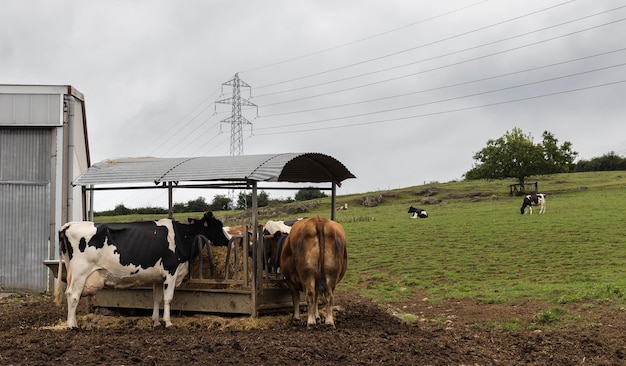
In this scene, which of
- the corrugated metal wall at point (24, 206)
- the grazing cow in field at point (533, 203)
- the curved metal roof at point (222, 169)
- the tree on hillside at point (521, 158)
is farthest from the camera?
the tree on hillside at point (521, 158)

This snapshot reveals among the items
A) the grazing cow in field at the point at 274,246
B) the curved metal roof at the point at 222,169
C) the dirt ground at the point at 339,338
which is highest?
the curved metal roof at the point at 222,169

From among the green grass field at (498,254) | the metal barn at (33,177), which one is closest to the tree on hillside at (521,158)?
the green grass field at (498,254)

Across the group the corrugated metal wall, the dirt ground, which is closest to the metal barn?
the corrugated metal wall

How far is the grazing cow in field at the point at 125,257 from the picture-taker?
39.0ft

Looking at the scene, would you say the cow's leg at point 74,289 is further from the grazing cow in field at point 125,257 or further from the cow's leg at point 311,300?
the cow's leg at point 311,300

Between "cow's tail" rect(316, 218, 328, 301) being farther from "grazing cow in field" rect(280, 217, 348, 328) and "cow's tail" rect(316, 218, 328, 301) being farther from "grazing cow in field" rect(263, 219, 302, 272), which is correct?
"grazing cow in field" rect(263, 219, 302, 272)

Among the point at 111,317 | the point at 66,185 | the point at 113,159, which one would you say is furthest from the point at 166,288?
the point at 66,185

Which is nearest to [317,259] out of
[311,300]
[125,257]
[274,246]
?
[311,300]

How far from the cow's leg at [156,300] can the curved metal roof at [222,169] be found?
1892 mm

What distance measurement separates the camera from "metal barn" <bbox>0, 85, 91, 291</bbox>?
18703 mm

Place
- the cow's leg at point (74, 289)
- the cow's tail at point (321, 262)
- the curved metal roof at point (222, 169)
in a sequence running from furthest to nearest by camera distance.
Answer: the curved metal roof at point (222, 169)
the cow's leg at point (74, 289)
the cow's tail at point (321, 262)

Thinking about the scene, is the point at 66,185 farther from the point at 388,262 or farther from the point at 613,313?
the point at 613,313

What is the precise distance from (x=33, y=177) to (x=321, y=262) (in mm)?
10617

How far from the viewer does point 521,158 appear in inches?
2292
